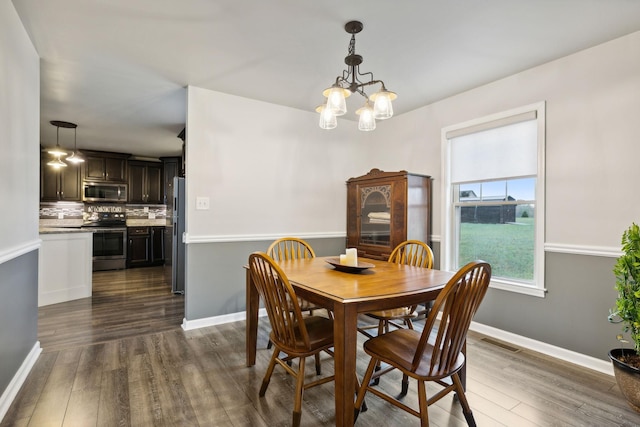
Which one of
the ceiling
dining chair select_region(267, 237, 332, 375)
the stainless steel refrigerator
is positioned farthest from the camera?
the stainless steel refrigerator

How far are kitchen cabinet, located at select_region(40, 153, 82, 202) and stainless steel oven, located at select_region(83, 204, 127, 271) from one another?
0.50 meters

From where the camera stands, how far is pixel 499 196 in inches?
121

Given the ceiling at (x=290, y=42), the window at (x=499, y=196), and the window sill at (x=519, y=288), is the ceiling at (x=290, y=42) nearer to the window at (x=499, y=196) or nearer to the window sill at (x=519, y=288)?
the window at (x=499, y=196)

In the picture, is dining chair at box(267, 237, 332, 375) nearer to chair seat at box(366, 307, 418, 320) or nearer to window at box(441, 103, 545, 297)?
chair seat at box(366, 307, 418, 320)

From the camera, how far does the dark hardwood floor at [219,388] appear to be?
1.76 meters

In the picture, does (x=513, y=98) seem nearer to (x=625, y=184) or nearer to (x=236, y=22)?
(x=625, y=184)

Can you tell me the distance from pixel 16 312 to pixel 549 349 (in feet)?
12.7

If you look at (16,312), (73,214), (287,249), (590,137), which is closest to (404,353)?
(287,249)

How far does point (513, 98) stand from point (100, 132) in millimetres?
5483

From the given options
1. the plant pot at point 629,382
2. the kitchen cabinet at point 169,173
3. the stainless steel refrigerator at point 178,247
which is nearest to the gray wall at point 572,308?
the plant pot at point 629,382

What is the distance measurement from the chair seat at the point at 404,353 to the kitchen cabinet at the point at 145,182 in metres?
6.42

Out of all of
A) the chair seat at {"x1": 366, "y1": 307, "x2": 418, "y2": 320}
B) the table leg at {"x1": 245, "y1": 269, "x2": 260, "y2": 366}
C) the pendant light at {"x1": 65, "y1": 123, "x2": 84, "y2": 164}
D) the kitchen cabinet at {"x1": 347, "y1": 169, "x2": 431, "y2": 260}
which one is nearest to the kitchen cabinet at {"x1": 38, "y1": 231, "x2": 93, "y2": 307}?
the pendant light at {"x1": 65, "y1": 123, "x2": 84, "y2": 164}

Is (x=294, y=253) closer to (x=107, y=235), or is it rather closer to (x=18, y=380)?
(x=18, y=380)

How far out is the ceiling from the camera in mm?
1961
